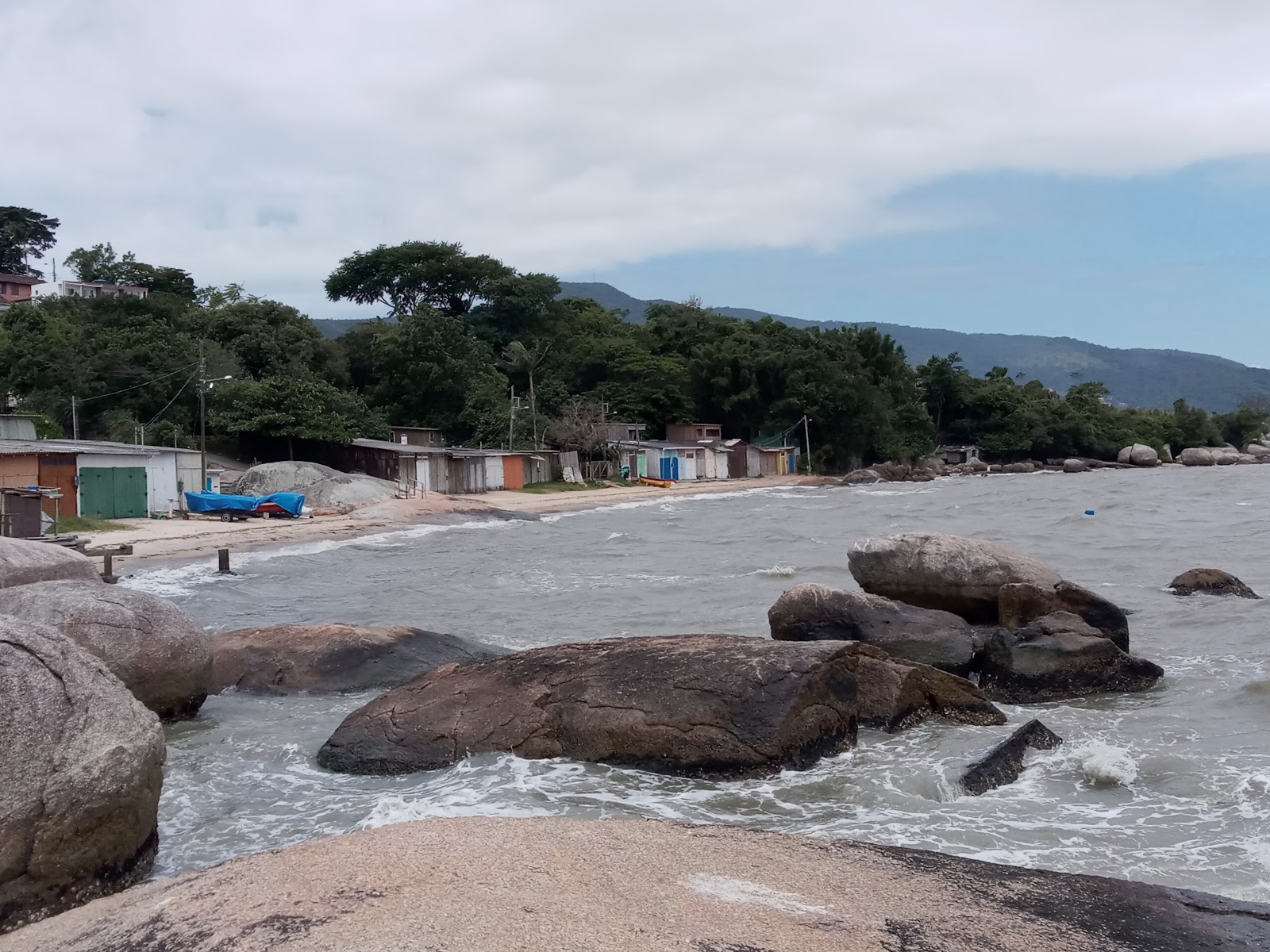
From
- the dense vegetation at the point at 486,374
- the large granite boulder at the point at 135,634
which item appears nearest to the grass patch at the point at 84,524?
the dense vegetation at the point at 486,374

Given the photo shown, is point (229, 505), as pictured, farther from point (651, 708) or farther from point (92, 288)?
point (92, 288)

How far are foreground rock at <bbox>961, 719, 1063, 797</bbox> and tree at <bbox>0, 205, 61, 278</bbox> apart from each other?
266 ft

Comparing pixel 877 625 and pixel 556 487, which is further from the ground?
pixel 556 487

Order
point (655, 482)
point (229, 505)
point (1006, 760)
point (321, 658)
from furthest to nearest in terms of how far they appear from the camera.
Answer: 1. point (655, 482)
2. point (229, 505)
3. point (321, 658)
4. point (1006, 760)

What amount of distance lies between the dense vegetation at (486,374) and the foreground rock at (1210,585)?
33801mm

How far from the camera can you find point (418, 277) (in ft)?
221

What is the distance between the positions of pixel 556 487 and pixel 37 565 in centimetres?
3953

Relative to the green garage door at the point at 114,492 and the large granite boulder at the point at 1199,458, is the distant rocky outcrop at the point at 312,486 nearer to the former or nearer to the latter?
the green garage door at the point at 114,492

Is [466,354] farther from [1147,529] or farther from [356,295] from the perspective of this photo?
[1147,529]

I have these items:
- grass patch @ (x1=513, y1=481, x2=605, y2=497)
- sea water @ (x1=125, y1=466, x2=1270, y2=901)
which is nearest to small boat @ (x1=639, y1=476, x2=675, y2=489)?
grass patch @ (x1=513, y1=481, x2=605, y2=497)

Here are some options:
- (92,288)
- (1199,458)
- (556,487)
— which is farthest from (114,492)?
(1199,458)

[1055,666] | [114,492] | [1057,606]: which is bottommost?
[1055,666]

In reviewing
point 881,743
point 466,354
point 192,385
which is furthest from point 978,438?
point 881,743

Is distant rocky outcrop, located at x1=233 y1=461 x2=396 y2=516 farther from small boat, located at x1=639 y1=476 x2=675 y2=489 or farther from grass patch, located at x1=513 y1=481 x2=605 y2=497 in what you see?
small boat, located at x1=639 y1=476 x2=675 y2=489
